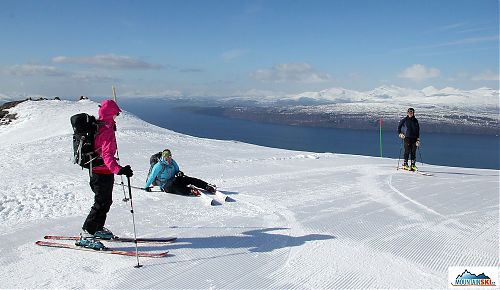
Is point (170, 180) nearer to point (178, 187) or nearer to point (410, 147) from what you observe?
point (178, 187)

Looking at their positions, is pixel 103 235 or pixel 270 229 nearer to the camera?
pixel 103 235

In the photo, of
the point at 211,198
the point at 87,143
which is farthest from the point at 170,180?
the point at 87,143

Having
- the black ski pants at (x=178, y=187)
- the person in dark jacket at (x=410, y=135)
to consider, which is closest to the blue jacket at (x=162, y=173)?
the black ski pants at (x=178, y=187)

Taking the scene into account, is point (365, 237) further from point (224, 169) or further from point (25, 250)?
point (224, 169)

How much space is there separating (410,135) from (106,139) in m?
11.2

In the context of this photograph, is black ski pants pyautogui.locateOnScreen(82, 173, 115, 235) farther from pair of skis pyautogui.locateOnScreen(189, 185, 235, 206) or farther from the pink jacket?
pair of skis pyautogui.locateOnScreen(189, 185, 235, 206)

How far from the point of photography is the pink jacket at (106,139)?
4637 mm

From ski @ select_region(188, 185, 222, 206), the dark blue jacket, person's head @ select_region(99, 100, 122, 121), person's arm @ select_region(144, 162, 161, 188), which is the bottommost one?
ski @ select_region(188, 185, 222, 206)

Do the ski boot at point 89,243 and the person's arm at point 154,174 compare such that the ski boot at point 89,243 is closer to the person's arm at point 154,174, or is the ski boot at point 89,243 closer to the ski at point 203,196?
the ski at point 203,196

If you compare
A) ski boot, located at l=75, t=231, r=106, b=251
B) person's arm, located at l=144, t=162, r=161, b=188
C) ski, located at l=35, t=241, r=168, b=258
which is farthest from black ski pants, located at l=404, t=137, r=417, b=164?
ski boot, located at l=75, t=231, r=106, b=251

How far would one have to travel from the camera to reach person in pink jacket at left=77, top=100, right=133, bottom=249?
4.63 meters

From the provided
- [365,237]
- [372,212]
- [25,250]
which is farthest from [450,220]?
[25,250]

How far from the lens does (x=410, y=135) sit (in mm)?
13039
